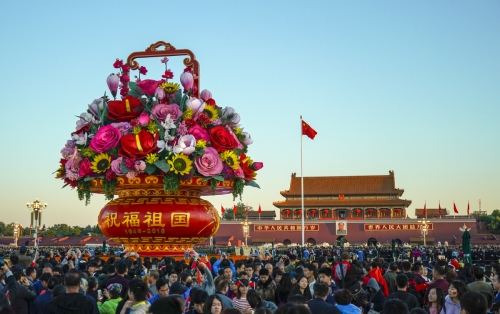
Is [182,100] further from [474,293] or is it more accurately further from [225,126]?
[474,293]

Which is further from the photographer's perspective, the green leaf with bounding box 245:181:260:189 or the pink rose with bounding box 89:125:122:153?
the green leaf with bounding box 245:181:260:189

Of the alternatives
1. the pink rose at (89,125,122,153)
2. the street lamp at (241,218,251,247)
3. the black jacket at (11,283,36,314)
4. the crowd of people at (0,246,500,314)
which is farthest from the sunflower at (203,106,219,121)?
the street lamp at (241,218,251,247)

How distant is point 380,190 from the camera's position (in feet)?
201

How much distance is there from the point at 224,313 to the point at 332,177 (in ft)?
200

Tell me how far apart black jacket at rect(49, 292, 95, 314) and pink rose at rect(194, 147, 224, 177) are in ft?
16.4

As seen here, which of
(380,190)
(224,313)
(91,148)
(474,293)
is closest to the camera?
(224,313)

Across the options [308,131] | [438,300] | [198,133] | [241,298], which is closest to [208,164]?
[198,133]

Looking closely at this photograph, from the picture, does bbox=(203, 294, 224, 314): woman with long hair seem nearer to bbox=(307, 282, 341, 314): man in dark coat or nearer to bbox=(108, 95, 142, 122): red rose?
bbox=(307, 282, 341, 314): man in dark coat

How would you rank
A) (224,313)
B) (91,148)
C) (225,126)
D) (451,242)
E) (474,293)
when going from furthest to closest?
(451,242) → (225,126) → (91,148) → (474,293) → (224,313)

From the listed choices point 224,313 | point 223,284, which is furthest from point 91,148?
point 224,313

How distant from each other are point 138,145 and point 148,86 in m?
1.32

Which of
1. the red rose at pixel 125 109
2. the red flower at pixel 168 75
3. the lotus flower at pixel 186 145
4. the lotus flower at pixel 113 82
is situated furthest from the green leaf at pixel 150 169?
the red flower at pixel 168 75

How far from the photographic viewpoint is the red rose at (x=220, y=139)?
10.5m

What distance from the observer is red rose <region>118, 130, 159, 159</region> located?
32.7ft
